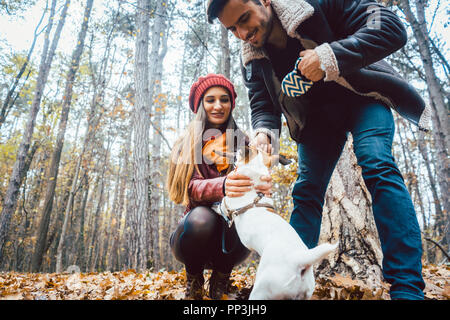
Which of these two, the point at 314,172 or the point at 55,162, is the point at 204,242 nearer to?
the point at 314,172

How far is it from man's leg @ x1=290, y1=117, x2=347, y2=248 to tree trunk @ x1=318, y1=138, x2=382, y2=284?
73 centimetres

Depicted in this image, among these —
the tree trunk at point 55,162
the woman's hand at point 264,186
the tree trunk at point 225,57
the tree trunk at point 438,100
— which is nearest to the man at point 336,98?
the woman's hand at point 264,186

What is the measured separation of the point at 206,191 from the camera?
1.80 meters

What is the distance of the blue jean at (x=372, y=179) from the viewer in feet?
3.84

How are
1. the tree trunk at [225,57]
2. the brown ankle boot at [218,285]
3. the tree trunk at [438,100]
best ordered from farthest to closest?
the tree trunk at [438,100] → the tree trunk at [225,57] → the brown ankle boot at [218,285]

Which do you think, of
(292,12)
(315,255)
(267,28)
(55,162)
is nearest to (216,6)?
(267,28)

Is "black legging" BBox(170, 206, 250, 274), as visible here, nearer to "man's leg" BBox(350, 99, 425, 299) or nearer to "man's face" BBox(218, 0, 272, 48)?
"man's leg" BBox(350, 99, 425, 299)

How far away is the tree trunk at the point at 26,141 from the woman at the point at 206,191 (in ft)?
23.9

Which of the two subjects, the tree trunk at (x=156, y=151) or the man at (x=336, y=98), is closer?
the man at (x=336, y=98)

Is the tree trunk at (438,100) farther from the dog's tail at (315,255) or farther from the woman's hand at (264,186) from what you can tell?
the dog's tail at (315,255)
